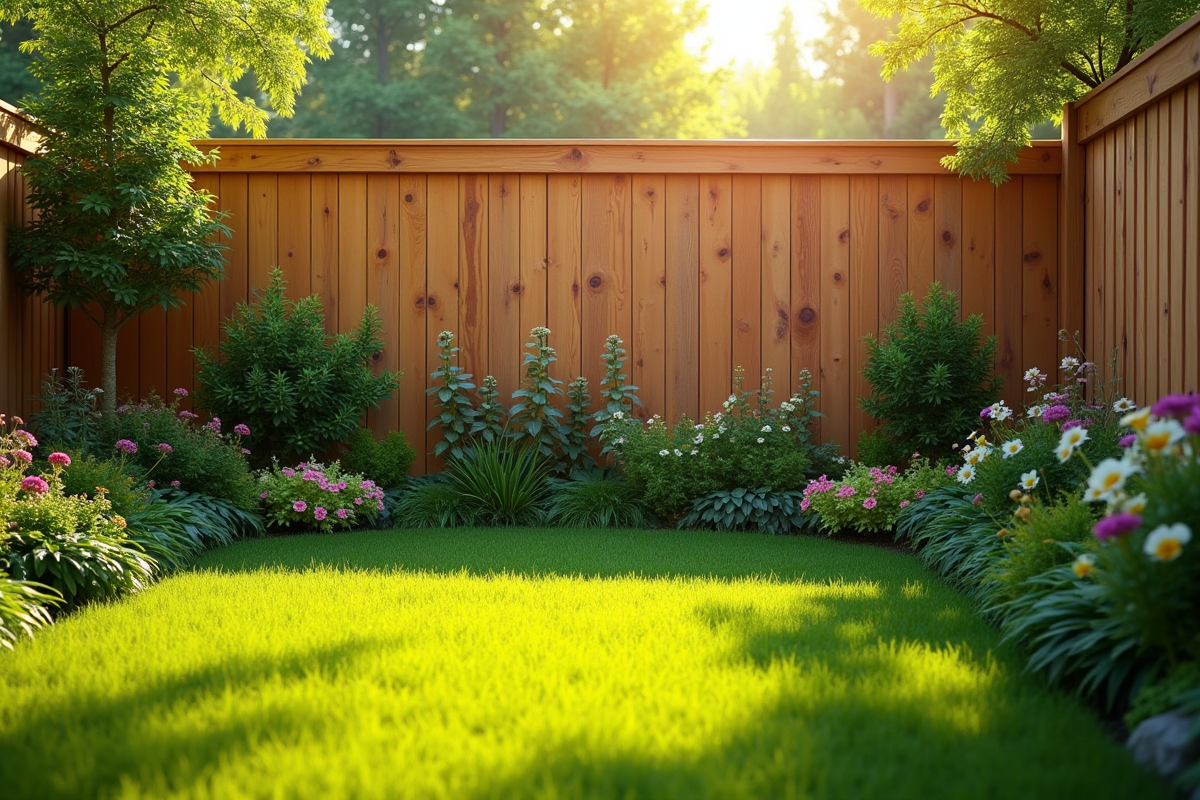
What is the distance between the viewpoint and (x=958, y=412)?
588 cm

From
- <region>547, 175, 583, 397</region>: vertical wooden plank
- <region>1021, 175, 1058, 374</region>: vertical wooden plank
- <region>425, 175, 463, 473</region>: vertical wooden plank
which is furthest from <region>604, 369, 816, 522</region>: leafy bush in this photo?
<region>1021, 175, 1058, 374</region>: vertical wooden plank

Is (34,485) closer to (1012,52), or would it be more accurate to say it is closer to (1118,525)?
(1118,525)

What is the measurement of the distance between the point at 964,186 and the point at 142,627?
5.81 meters

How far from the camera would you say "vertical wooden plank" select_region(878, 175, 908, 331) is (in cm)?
663

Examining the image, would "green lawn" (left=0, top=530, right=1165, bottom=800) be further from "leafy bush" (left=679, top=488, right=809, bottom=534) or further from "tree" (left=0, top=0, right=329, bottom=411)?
"tree" (left=0, top=0, right=329, bottom=411)

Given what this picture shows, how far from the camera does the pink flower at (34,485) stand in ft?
11.2

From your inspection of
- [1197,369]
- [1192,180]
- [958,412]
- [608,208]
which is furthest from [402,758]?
[608,208]

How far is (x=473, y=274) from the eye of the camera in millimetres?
6719

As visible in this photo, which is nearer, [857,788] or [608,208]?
[857,788]

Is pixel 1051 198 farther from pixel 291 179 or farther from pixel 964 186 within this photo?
pixel 291 179

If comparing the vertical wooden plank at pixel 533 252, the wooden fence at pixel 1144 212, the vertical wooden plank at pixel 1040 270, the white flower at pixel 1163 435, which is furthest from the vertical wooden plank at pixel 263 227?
the white flower at pixel 1163 435

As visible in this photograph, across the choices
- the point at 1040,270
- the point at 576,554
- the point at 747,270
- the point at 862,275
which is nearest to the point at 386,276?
the point at 747,270

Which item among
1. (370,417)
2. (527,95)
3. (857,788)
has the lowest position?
(857,788)

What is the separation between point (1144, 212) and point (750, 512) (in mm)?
2703
